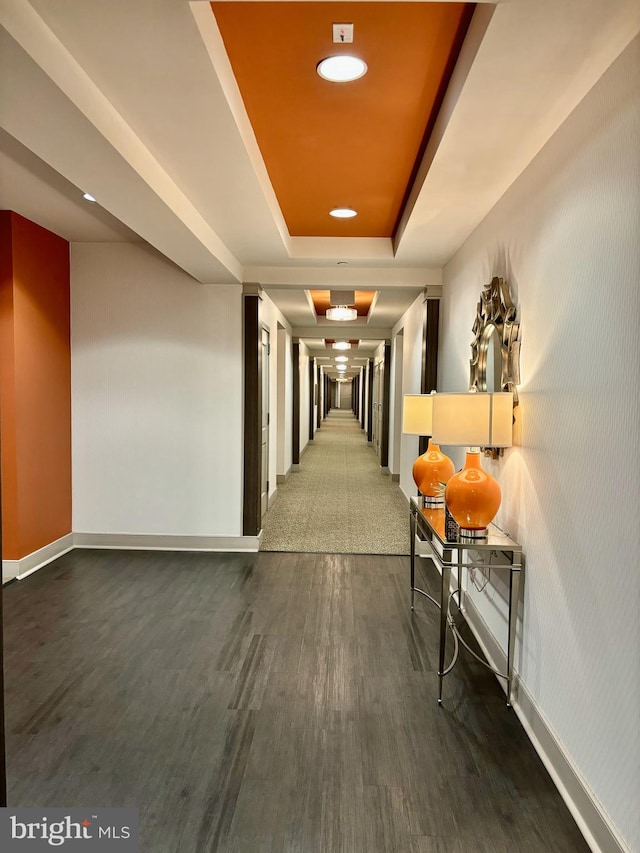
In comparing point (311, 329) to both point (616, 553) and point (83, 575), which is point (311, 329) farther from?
point (616, 553)

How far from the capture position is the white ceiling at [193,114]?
1.55m

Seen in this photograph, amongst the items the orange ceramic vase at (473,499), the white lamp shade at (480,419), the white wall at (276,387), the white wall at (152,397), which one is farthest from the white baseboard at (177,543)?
the white lamp shade at (480,419)

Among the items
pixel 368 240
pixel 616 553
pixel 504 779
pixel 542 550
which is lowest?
pixel 504 779

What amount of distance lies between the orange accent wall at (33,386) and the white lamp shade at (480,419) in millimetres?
2914

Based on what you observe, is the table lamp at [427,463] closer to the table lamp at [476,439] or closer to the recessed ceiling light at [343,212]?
the table lamp at [476,439]

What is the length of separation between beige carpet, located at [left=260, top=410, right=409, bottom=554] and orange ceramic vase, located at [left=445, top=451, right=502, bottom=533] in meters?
2.38

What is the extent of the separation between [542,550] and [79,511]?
3.89 meters

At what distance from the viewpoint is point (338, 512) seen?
20.7 ft

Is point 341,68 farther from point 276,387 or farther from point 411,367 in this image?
point 276,387

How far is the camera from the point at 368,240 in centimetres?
431

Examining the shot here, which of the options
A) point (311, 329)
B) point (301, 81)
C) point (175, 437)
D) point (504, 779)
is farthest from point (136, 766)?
point (311, 329)

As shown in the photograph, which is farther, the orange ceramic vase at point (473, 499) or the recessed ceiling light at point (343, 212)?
the recessed ceiling light at point (343, 212)

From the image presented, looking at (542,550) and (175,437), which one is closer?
(542,550)

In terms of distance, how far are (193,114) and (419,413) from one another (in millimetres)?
2038
